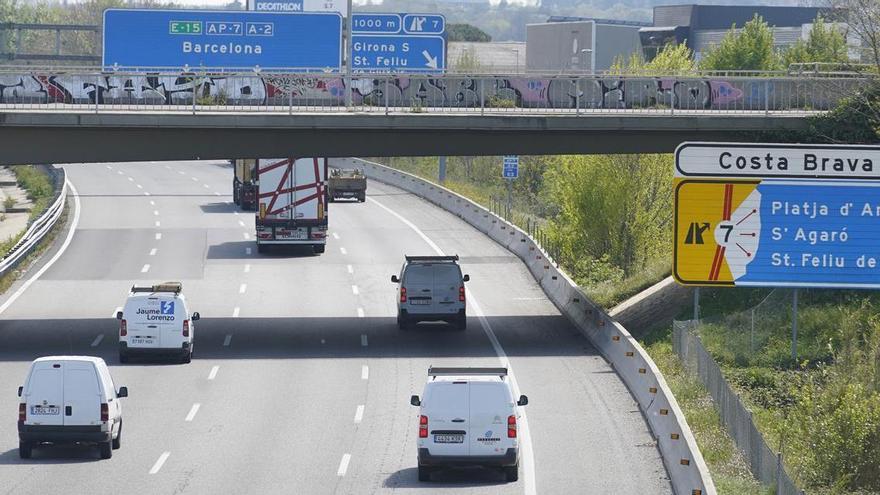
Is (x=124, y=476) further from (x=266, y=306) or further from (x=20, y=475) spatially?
(x=266, y=306)

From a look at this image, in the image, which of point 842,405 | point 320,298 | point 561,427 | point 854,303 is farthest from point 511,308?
point 842,405

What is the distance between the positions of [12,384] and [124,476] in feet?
34.4

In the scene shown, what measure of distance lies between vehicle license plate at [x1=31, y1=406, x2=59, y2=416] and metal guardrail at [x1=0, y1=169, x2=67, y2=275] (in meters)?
26.6

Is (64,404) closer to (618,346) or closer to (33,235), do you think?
(618,346)

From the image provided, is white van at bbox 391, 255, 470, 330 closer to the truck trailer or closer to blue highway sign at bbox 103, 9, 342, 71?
blue highway sign at bbox 103, 9, 342, 71

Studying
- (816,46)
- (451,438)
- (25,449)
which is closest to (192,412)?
(25,449)

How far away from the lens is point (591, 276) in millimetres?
57844

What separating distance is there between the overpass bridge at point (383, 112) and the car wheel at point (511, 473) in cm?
1745

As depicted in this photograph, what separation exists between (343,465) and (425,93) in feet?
58.0

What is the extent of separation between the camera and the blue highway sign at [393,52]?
203 feet

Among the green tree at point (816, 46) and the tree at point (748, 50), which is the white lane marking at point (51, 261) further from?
the tree at point (748, 50)

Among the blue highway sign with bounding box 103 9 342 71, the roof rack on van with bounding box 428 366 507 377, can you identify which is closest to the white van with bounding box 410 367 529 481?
the roof rack on van with bounding box 428 366 507 377

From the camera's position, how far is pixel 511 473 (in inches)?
1058

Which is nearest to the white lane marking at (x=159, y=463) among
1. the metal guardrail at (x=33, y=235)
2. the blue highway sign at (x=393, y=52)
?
the metal guardrail at (x=33, y=235)
